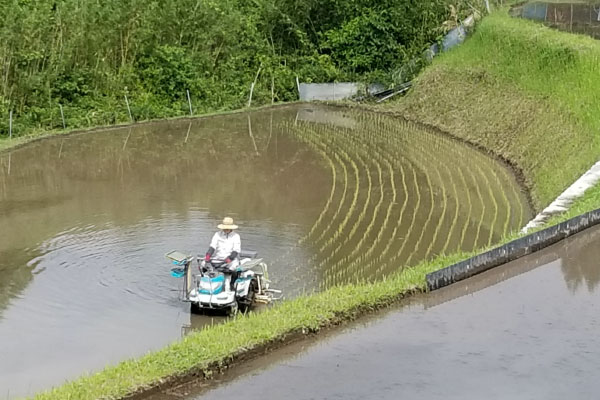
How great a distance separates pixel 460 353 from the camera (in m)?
7.95

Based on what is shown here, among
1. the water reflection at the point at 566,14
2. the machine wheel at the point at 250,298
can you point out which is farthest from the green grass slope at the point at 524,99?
the machine wheel at the point at 250,298

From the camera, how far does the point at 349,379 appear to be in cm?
749

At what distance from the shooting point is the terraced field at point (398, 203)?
11.7m

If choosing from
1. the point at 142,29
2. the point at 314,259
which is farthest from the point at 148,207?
the point at 142,29

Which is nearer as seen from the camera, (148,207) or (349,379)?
(349,379)

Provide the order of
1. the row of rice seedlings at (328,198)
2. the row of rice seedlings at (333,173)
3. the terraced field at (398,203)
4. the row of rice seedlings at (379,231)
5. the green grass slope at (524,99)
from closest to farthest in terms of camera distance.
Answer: the row of rice seedlings at (379,231), the terraced field at (398,203), the row of rice seedlings at (328,198), the row of rice seedlings at (333,173), the green grass slope at (524,99)

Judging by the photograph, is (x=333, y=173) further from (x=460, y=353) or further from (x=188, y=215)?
(x=460, y=353)

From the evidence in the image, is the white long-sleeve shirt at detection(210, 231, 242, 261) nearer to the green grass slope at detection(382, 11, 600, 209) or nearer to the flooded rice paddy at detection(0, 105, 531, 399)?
the flooded rice paddy at detection(0, 105, 531, 399)

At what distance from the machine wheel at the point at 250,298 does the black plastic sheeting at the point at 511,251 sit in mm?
1750

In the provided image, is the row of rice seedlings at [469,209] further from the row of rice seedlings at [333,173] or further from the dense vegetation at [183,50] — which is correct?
the dense vegetation at [183,50]

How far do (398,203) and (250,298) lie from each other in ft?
17.2

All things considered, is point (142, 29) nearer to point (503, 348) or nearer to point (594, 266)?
point (594, 266)

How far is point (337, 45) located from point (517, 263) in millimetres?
16112

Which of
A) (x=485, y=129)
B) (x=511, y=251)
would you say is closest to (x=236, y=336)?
(x=511, y=251)
